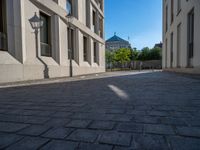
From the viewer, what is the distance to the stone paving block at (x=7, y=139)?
5.44 feet

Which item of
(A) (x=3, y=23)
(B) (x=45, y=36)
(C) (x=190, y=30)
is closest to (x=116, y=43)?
(C) (x=190, y=30)

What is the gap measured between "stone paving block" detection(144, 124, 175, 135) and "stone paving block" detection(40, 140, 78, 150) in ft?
2.65

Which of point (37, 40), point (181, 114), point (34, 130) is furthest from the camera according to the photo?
point (37, 40)

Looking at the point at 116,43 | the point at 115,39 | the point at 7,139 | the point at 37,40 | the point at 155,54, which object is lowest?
the point at 7,139

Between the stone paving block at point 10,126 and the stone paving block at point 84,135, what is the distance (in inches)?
27.6

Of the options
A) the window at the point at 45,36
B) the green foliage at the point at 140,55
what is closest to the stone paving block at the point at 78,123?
the window at the point at 45,36

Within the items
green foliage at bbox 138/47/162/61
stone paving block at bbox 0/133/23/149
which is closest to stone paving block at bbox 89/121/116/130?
stone paving block at bbox 0/133/23/149

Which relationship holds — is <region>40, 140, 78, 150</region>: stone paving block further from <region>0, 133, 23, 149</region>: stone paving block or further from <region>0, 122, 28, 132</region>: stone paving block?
<region>0, 122, 28, 132</region>: stone paving block

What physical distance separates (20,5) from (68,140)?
8.05m

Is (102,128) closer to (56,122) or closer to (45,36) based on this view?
(56,122)

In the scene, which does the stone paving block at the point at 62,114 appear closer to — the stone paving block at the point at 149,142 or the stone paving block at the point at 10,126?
the stone paving block at the point at 10,126

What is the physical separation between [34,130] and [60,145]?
1.80 ft

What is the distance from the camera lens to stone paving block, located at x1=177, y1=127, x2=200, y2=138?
1.81 metres

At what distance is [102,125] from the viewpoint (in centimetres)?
212
